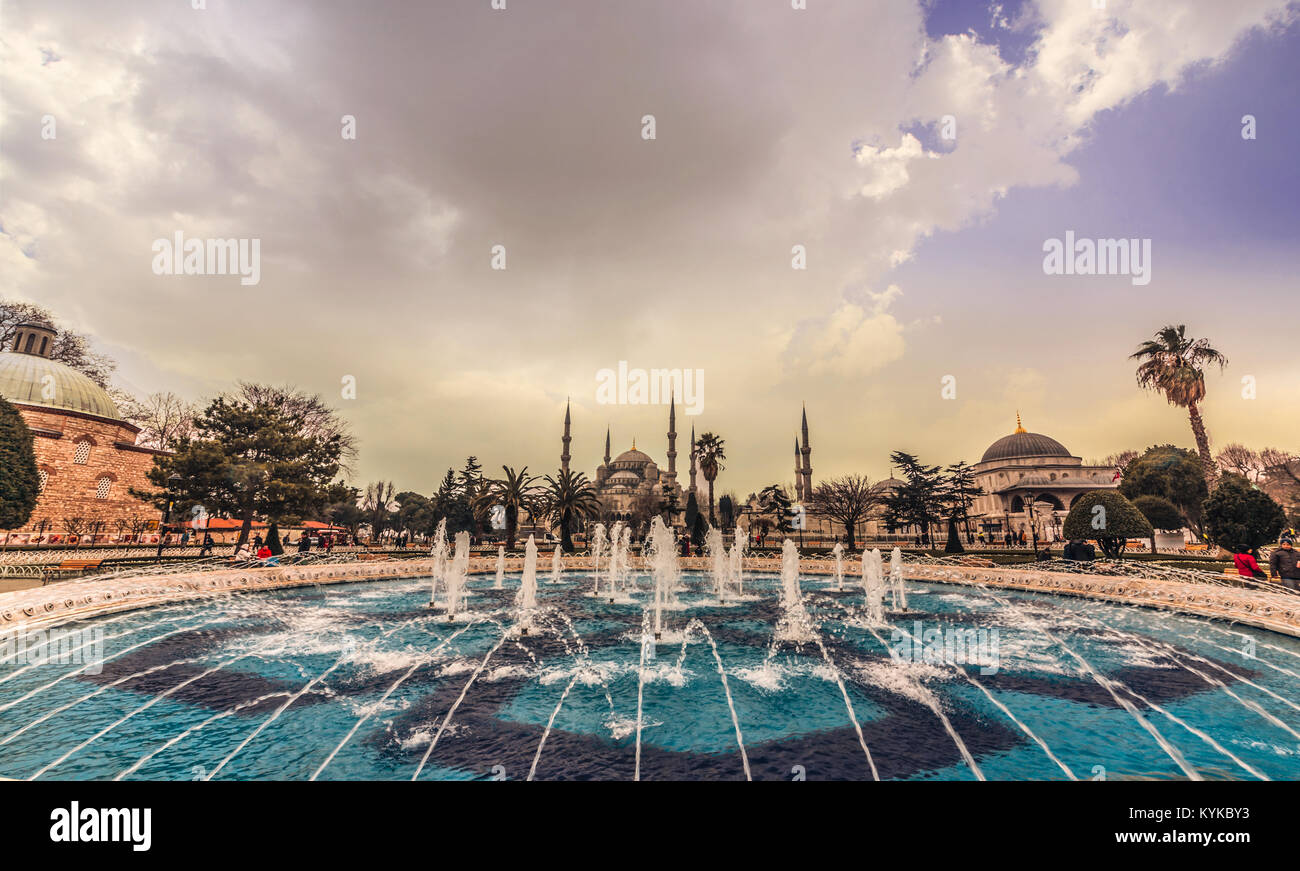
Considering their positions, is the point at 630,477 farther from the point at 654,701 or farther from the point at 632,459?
the point at 654,701

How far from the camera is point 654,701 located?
258 inches

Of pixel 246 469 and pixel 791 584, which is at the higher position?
pixel 246 469

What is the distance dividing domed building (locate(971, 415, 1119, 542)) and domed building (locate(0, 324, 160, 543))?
7492 cm

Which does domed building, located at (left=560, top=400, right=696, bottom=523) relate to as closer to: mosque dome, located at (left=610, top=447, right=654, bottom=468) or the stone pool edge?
mosque dome, located at (left=610, top=447, right=654, bottom=468)

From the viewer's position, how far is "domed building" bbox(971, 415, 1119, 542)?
57344 mm

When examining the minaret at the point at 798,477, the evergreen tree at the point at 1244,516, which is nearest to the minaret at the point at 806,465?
the minaret at the point at 798,477

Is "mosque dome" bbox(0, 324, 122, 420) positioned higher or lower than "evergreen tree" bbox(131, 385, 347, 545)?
higher

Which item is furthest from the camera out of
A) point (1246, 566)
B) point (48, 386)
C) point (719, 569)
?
point (48, 386)

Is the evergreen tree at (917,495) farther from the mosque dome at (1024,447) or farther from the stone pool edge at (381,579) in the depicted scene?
the mosque dome at (1024,447)

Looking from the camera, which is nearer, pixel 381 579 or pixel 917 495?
pixel 381 579

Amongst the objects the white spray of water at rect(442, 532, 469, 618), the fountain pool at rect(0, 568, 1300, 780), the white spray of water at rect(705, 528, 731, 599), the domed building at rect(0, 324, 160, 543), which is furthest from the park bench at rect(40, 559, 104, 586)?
the domed building at rect(0, 324, 160, 543)

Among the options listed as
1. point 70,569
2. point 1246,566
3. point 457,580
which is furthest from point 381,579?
point 1246,566

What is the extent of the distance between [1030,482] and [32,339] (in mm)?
89460
